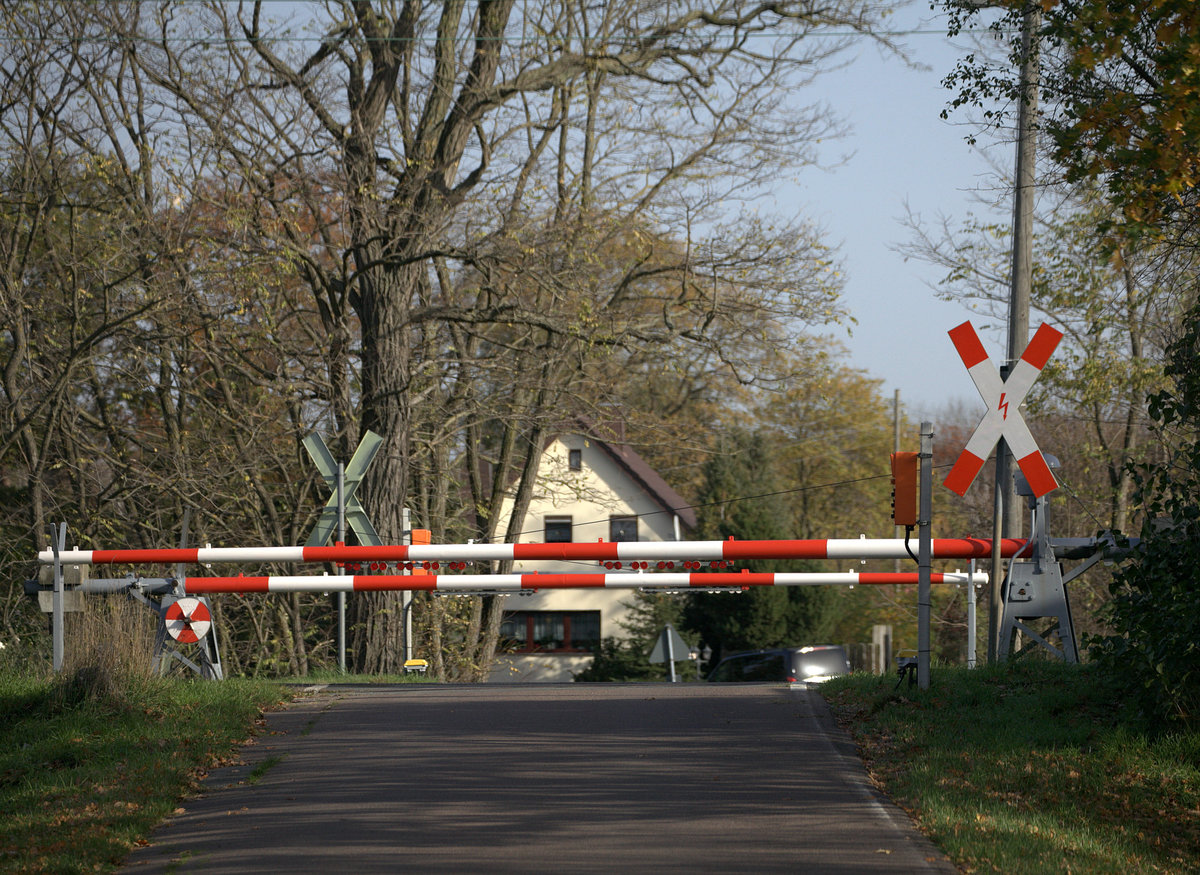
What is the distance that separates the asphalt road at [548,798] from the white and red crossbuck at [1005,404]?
2435mm

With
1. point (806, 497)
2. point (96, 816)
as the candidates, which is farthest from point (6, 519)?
point (806, 497)

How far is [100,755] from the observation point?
339 inches

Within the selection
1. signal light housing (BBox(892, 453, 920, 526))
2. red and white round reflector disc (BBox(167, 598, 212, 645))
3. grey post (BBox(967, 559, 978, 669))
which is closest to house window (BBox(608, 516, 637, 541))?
grey post (BBox(967, 559, 978, 669))

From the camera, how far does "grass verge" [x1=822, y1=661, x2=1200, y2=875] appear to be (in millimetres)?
6137

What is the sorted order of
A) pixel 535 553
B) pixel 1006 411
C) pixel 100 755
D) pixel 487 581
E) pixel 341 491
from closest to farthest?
1. pixel 100 755
2. pixel 1006 411
3. pixel 535 553
4. pixel 487 581
5. pixel 341 491

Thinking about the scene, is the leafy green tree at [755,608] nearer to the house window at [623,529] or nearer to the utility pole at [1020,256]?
the house window at [623,529]

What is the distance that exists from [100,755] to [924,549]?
20.1 ft

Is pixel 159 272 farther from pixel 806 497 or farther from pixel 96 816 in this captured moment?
pixel 806 497

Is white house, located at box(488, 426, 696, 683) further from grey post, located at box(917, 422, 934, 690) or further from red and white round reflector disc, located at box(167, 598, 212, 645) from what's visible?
grey post, located at box(917, 422, 934, 690)

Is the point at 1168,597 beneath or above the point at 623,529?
beneath

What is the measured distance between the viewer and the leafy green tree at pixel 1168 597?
7.60 m

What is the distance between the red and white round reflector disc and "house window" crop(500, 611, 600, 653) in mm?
37591

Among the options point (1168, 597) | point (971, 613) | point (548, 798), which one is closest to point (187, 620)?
point (548, 798)

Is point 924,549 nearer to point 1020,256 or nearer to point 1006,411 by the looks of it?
point 1006,411
